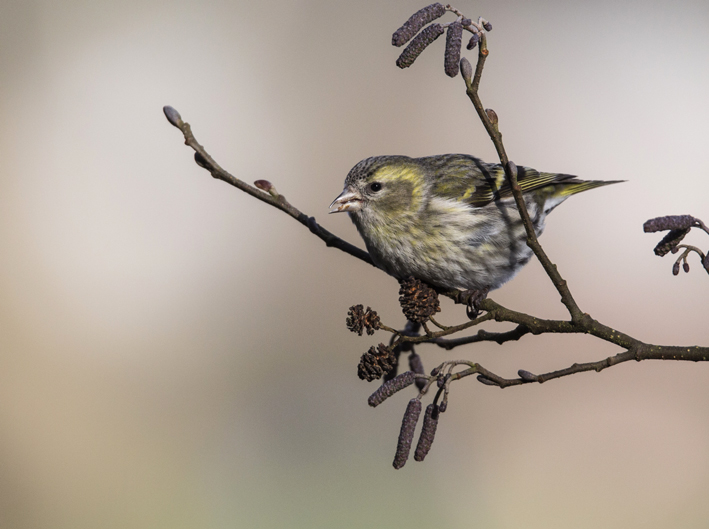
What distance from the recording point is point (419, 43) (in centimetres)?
134

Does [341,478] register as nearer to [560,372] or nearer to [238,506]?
[238,506]

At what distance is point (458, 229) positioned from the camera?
7.45ft

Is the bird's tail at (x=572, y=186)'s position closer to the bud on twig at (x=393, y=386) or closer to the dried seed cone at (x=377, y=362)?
the dried seed cone at (x=377, y=362)

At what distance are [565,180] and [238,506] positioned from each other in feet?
11.9

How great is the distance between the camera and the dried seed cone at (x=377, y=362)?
1.59 meters

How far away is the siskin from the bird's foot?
0.03 meters

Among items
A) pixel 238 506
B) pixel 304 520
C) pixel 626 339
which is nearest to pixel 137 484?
pixel 238 506

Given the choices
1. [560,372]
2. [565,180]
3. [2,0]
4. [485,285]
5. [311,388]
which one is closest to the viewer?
[560,372]

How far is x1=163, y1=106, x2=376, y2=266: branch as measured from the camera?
150 cm

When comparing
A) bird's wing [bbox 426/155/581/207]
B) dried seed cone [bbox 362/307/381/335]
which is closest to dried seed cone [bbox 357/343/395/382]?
dried seed cone [bbox 362/307/381/335]

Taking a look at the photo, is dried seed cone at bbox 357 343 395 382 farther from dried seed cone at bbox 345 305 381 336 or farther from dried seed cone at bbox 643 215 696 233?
dried seed cone at bbox 643 215 696 233

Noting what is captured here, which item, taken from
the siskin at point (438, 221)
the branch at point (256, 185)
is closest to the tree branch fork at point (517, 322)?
the branch at point (256, 185)

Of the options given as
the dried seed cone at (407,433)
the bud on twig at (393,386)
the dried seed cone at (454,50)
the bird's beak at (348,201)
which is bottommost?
the dried seed cone at (407,433)

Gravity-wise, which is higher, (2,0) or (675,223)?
(2,0)
